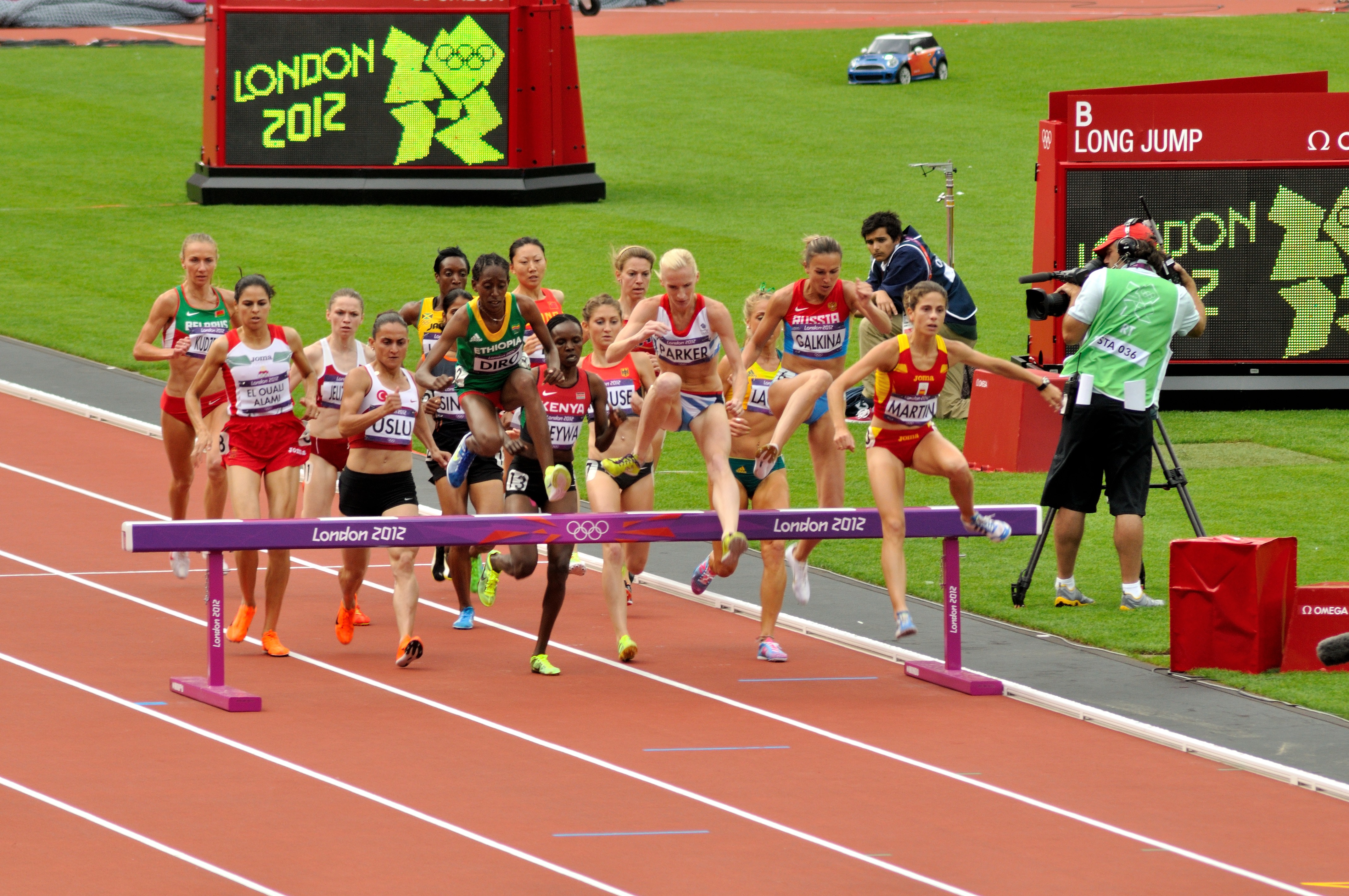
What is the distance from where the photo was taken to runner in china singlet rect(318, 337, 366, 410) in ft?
40.9

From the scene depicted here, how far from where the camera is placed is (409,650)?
38.4ft

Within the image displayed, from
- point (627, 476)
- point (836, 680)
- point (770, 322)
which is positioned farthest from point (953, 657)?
point (770, 322)

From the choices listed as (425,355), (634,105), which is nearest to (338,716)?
(425,355)

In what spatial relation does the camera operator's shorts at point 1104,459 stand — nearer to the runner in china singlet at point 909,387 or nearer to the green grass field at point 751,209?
the green grass field at point 751,209

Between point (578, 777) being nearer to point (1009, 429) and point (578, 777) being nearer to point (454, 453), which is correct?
point (454, 453)

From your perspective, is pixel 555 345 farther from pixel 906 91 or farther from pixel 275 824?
pixel 906 91

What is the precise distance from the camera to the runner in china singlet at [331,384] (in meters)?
12.5

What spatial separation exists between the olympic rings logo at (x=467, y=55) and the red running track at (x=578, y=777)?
622 inches

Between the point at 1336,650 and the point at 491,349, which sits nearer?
the point at 1336,650

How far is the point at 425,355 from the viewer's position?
1210 centimetres

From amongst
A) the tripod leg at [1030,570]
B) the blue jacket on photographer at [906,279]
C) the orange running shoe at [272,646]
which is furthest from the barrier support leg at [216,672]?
the tripod leg at [1030,570]

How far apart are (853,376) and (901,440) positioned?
57 centimetres

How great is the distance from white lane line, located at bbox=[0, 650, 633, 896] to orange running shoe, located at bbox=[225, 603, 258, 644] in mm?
387

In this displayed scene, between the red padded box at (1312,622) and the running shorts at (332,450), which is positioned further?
the running shorts at (332,450)
